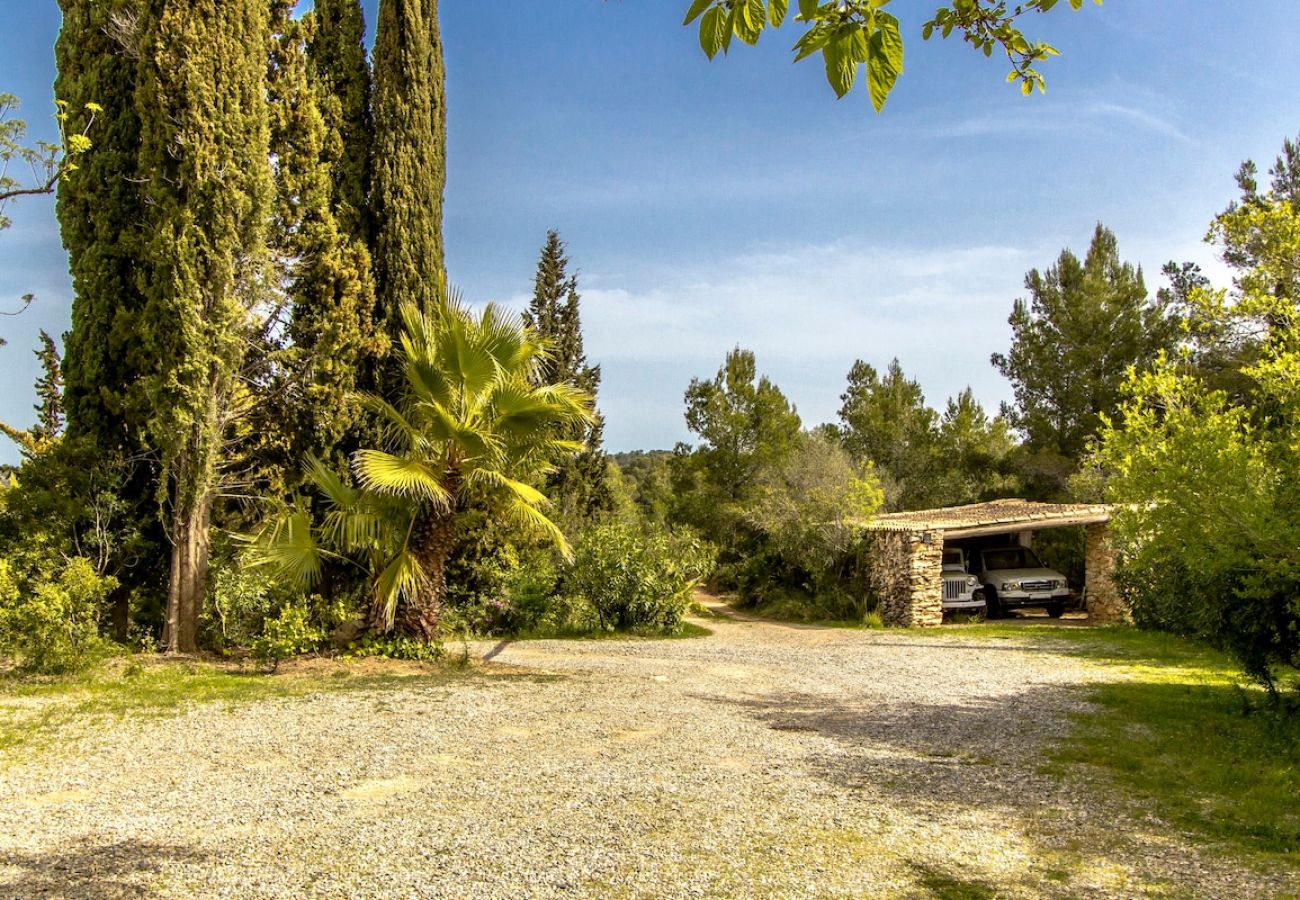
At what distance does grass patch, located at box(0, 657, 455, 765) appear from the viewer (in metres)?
7.55

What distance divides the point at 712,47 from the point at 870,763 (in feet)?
18.7

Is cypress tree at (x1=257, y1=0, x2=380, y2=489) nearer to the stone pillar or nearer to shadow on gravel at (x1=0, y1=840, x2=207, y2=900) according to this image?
shadow on gravel at (x1=0, y1=840, x2=207, y2=900)

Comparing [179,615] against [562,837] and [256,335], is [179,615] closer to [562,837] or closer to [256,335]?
[256,335]

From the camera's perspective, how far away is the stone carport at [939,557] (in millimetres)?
17328

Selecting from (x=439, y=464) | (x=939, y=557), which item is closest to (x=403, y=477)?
(x=439, y=464)

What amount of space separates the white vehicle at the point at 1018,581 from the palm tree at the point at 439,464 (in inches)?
499

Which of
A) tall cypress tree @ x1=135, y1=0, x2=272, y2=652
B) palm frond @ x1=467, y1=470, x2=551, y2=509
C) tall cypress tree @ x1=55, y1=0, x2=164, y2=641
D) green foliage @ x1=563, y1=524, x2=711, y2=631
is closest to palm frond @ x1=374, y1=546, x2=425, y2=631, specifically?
palm frond @ x1=467, y1=470, x2=551, y2=509

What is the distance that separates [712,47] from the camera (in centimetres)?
218

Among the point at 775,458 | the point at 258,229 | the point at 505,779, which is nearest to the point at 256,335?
the point at 258,229

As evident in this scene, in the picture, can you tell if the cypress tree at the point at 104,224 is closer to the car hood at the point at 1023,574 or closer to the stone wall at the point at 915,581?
the stone wall at the point at 915,581

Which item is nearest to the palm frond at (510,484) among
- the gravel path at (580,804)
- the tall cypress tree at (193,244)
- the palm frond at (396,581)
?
the palm frond at (396,581)

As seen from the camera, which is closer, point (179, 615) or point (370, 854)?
point (370, 854)

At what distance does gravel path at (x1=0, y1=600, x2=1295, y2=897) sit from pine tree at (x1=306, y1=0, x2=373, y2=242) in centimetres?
783

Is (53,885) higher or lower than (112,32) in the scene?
lower
